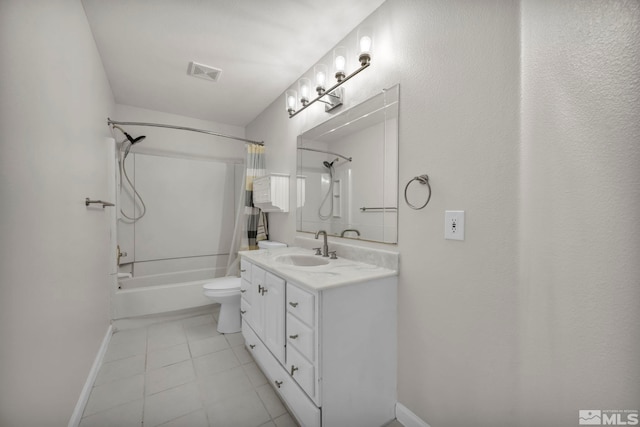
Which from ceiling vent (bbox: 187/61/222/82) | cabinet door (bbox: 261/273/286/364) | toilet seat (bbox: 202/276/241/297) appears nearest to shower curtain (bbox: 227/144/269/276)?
toilet seat (bbox: 202/276/241/297)

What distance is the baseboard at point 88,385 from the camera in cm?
130

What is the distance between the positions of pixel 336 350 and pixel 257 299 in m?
0.74

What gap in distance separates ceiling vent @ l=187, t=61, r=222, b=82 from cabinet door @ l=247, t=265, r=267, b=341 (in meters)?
1.65

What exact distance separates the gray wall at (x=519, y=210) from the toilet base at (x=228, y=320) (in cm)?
158

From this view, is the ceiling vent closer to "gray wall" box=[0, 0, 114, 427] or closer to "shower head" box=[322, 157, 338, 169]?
"gray wall" box=[0, 0, 114, 427]

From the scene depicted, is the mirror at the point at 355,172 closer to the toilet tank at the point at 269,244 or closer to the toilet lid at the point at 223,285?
the toilet tank at the point at 269,244

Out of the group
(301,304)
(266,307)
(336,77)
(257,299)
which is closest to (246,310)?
(257,299)

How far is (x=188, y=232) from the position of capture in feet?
10.7

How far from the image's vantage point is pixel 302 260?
1.87 meters

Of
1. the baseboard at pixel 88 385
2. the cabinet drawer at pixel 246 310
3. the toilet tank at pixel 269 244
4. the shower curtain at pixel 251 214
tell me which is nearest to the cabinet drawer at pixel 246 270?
the cabinet drawer at pixel 246 310

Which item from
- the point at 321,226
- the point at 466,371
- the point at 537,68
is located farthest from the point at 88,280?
the point at 537,68

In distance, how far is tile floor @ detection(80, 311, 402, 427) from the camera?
4.48 ft

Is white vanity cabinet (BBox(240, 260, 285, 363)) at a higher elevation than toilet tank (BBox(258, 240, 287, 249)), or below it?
below

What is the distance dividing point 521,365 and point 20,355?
5.63 feet
